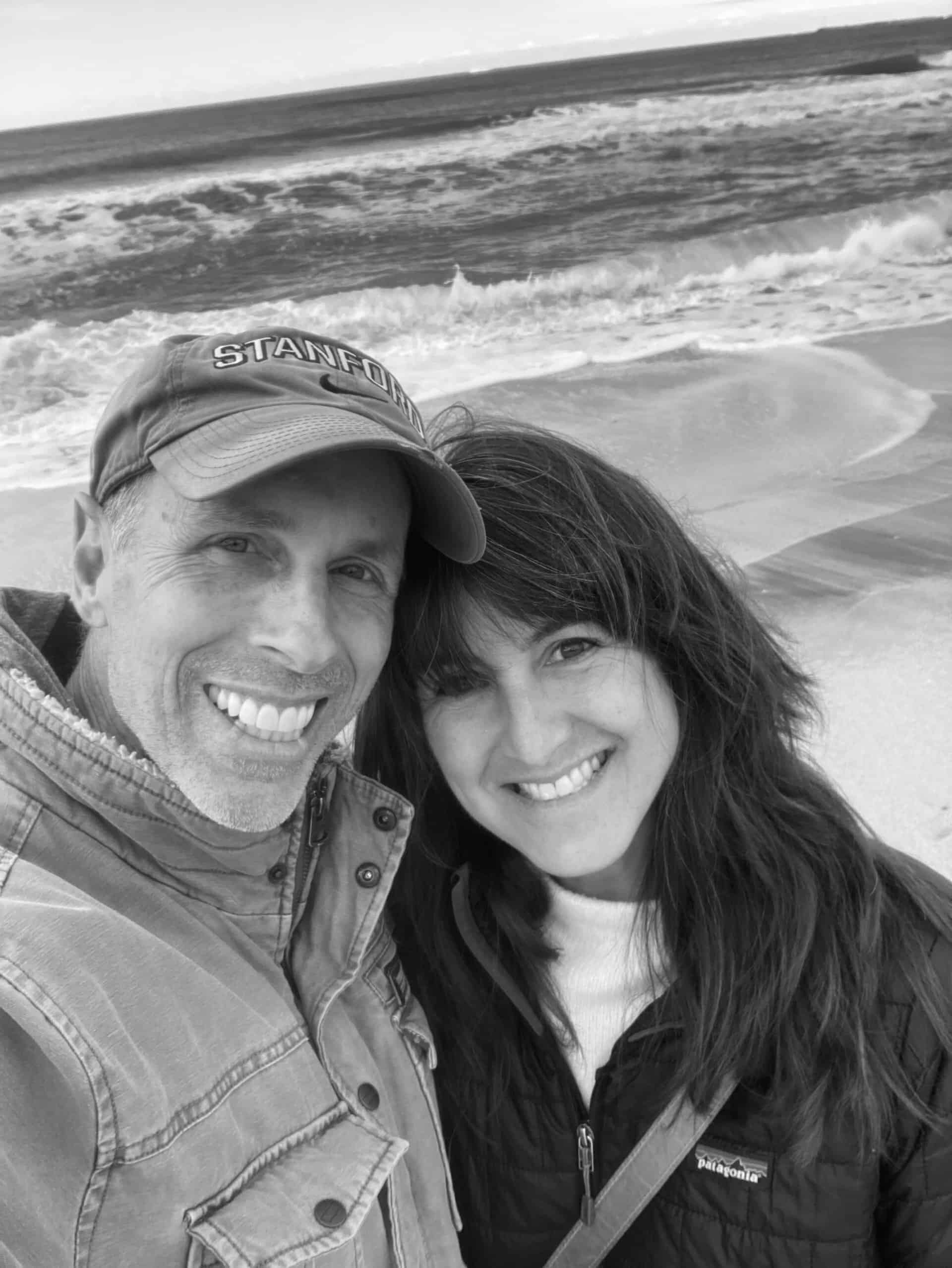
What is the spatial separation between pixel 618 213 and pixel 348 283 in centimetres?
485

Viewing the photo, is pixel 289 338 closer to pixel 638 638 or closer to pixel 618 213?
pixel 638 638

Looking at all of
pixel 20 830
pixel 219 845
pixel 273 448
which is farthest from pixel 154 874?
pixel 273 448

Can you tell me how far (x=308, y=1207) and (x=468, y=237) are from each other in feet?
49.0

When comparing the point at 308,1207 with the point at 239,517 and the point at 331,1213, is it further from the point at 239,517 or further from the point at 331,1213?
the point at 239,517

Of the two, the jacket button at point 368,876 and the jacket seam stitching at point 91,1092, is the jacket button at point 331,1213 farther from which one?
the jacket button at point 368,876

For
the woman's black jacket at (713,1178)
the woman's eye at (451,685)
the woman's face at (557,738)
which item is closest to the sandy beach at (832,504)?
the woman's face at (557,738)

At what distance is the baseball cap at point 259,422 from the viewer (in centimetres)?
156

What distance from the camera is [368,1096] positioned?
Result: 171 centimetres

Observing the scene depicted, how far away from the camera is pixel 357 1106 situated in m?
1.68

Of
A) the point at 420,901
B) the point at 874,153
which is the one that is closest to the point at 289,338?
the point at 420,901

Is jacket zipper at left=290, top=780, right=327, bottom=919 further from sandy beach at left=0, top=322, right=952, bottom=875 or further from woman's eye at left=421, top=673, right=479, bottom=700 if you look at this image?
sandy beach at left=0, top=322, right=952, bottom=875

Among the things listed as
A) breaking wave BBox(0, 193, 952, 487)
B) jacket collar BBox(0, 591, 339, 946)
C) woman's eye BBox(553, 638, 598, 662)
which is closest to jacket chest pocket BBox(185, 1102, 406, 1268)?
jacket collar BBox(0, 591, 339, 946)

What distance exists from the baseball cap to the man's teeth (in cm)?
44

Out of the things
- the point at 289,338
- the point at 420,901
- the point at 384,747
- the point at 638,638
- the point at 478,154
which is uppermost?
the point at 478,154
